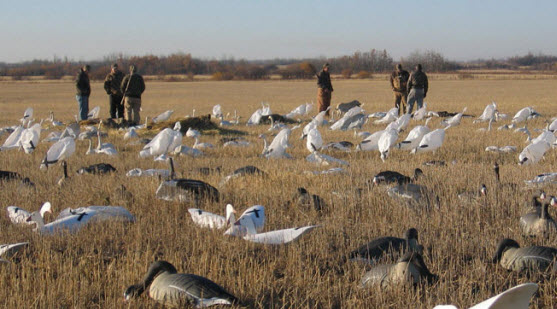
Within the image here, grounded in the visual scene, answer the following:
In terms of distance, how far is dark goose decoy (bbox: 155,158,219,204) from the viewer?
6.80 meters

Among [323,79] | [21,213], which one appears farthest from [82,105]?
[21,213]

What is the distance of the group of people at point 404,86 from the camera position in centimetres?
1847

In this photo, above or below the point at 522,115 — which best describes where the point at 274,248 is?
below

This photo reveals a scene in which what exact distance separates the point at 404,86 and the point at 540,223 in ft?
47.8

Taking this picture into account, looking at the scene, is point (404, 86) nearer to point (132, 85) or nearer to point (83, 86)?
point (132, 85)

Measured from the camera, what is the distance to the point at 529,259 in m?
4.43

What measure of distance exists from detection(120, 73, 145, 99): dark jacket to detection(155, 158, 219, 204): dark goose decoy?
9.87m

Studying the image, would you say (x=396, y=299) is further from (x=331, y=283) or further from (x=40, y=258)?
(x=40, y=258)

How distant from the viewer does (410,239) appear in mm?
4867

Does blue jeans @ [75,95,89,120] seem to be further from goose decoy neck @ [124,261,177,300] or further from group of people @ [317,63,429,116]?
goose decoy neck @ [124,261,177,300]

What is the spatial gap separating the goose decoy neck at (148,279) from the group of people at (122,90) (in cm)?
1255

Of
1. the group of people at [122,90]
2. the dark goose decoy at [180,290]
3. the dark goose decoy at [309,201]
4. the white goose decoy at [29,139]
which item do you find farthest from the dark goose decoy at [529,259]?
the group of people at [122,90]

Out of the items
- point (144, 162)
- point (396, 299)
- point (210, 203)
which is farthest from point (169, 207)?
point (144, 162)

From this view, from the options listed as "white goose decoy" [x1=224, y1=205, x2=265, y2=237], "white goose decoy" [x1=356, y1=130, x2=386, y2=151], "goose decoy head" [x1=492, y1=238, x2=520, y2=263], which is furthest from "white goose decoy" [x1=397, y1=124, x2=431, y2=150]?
"goose decoy head" [x1=492, y1=238, x2=520, y2=263]
